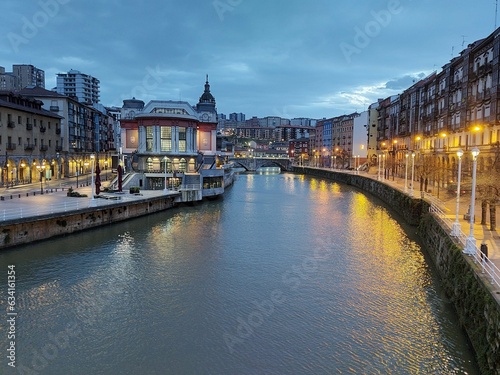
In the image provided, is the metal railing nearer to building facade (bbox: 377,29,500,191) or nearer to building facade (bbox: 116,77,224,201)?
building facade (bbox: 116,77,224,201)

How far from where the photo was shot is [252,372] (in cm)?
1698

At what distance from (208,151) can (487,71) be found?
49.3m

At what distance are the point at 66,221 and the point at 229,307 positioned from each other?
919 inches

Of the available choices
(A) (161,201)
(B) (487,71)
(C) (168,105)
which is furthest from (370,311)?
(C) (168,105)

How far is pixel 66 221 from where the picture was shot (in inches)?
1569

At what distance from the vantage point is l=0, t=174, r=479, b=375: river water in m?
17.8

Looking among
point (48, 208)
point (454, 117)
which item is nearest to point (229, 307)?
point (48, 208)

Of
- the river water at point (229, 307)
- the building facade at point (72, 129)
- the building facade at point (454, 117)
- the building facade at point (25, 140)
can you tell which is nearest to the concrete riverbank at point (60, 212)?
the river water at point (229, 307)

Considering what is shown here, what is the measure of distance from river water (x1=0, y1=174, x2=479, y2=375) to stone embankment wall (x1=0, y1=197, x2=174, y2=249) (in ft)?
3.74

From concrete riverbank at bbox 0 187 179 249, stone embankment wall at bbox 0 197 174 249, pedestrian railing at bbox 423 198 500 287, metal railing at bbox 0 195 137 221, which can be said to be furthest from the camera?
metal railing at bbox 0 195 137 221

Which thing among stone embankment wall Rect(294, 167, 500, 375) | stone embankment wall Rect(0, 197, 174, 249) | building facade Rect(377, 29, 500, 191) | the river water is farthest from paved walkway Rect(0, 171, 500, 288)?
building facade Rect(377, 29, 500, 191)

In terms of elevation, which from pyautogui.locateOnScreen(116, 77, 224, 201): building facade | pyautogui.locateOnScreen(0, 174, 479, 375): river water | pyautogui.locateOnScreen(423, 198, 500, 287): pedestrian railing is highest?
pyautogui.locateOnScreen(116, 77, 224, 201): building facade

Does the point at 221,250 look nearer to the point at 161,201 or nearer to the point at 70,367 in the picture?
the point at 70,367

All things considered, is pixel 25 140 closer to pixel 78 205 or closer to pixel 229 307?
pixel 78 205
